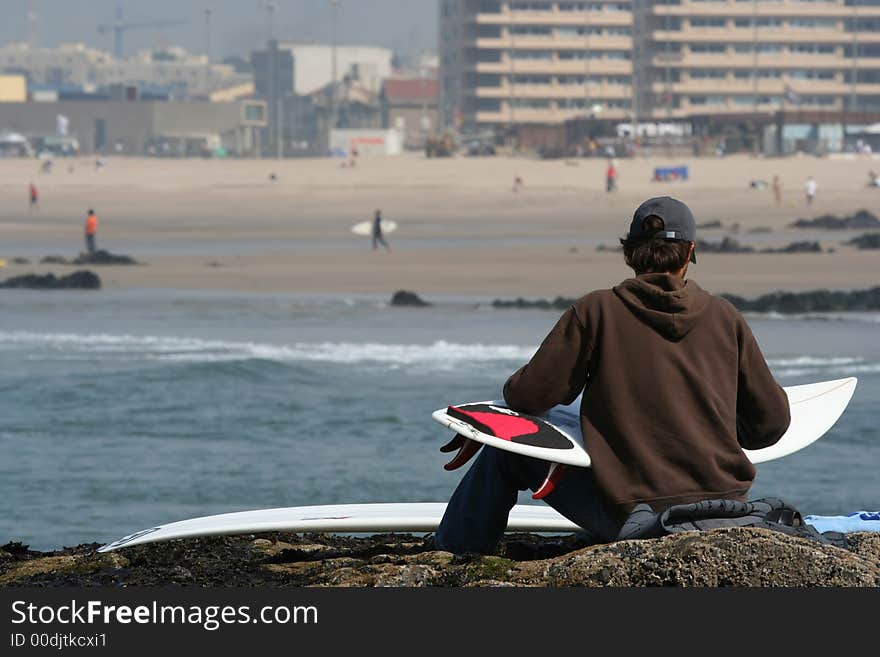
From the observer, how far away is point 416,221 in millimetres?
54469

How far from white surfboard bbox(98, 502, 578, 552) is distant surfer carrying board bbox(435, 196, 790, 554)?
145 cm

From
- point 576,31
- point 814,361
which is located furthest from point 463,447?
point 576,31

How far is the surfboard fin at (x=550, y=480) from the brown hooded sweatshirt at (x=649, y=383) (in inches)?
6.2

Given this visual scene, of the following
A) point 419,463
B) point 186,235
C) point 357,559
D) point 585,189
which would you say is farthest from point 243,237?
point 357,559

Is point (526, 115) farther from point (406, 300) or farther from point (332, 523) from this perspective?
point (332, 523)

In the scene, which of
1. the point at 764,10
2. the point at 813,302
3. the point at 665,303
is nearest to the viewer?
the point at 665,303

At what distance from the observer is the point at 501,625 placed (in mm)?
4203

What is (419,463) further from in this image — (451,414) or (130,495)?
(451,414)

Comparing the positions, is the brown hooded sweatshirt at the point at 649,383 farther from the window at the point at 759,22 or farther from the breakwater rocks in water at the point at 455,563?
the window at the point at 759,22

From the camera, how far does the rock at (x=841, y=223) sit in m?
49.8

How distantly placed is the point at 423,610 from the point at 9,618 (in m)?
1.07

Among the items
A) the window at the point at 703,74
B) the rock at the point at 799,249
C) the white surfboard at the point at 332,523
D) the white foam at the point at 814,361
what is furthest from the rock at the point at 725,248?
the window at the point at 703,74

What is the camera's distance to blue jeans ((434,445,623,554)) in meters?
4.96

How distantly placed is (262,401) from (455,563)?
45.8 feet
